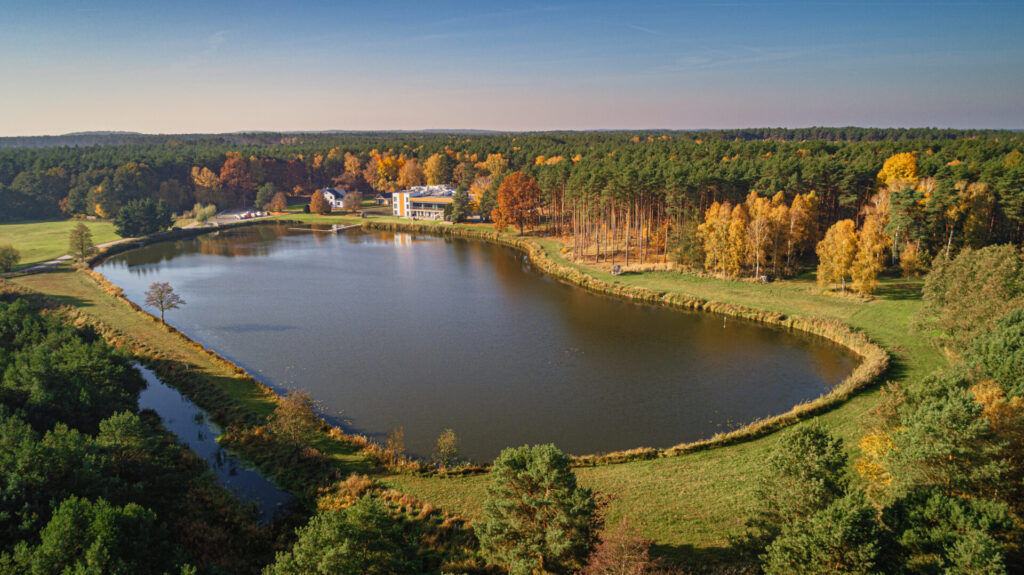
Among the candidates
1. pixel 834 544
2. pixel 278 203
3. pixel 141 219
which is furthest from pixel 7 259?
pixel 834 544

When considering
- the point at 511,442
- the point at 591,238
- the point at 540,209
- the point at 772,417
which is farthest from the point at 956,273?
the point at 540,209

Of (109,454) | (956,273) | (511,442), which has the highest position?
(956,273)

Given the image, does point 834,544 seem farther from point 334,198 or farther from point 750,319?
point 334,198

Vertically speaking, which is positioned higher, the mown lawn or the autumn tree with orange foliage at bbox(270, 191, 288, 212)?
the autumn tree with orange foliage at bbox(270, 191, 288, 212)

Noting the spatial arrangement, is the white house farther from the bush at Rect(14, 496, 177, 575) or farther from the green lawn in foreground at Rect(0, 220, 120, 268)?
the bush at Rect(14, 496, 177, 575)

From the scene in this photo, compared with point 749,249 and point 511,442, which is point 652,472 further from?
point 749,249

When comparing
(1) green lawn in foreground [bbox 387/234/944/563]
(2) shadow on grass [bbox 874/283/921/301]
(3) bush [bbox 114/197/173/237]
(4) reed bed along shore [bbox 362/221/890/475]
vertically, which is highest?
(3) bush [bbox 114/197/173/237]

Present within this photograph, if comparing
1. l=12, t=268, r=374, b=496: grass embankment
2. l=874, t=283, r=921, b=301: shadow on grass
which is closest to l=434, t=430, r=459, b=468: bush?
l=12, t=268, r=374, b=496: grass embankment

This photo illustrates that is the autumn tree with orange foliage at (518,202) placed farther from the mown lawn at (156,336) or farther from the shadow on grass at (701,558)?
the shadow on grass at (701,558)
